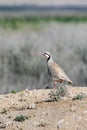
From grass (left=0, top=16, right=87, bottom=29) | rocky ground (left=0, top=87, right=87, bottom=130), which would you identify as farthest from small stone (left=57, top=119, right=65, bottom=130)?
grass (left=0, top=16, right=87, bottom=29)

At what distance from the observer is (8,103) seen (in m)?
11.7

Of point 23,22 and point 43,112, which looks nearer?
point 43,112

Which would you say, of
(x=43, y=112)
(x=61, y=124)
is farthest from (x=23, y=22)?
(x=61, y=124)

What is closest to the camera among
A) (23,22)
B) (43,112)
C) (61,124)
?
(61,124)

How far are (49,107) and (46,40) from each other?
1498 cm

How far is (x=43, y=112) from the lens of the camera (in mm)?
10586

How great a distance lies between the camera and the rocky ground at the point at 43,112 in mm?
10031

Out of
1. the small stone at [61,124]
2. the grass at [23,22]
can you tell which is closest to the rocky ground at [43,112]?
the small stone at [61,124]

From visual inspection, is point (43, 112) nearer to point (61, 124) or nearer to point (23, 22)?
point (61, 124)

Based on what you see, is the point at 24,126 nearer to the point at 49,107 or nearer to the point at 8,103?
the point at 49,107

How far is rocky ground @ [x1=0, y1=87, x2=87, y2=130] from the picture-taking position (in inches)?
395

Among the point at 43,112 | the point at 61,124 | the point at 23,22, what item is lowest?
the point at 61,124

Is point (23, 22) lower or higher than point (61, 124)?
higher

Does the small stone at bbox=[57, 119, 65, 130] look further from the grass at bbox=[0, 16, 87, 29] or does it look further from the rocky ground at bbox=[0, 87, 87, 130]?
the grass at bbox=[0, 16, 87, 29]
